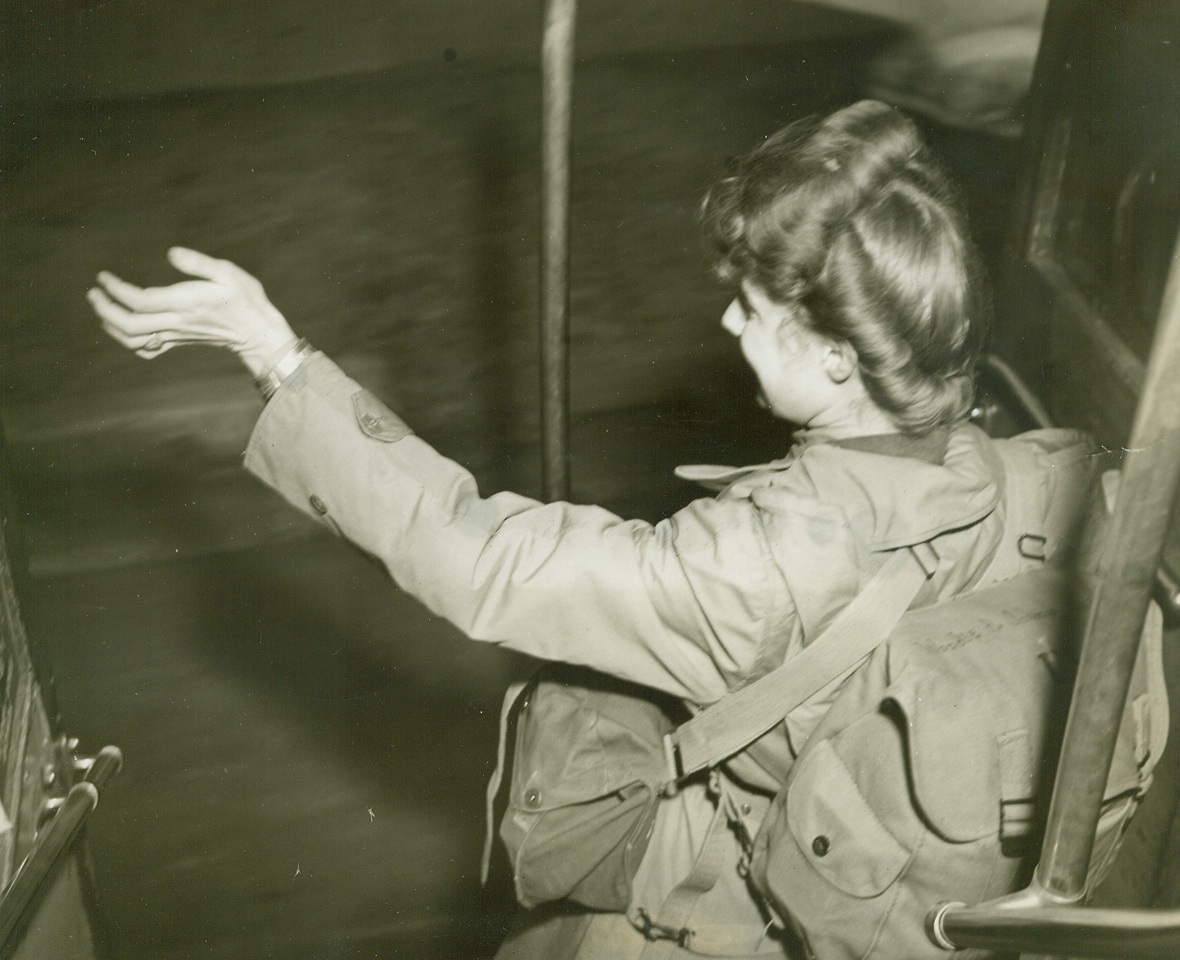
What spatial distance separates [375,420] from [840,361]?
16.7 inches

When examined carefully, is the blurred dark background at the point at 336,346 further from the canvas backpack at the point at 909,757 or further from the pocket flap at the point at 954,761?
the pocket flap at the point at 954,761

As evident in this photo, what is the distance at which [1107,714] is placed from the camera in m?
0.84

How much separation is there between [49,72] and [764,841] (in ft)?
5.69

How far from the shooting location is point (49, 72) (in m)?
1.91

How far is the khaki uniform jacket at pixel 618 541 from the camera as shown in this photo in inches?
36.8

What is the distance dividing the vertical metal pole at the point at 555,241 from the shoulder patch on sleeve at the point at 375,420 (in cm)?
15

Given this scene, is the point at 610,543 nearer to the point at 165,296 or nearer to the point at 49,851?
the point at 165,296

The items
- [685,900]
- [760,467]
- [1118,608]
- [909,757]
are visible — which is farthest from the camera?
[685,900]

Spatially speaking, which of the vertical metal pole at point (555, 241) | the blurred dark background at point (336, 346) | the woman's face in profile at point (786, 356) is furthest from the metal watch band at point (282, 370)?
the blurred dark background at point (336, 346)

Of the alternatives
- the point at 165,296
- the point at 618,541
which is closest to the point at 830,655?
the point at 618,541

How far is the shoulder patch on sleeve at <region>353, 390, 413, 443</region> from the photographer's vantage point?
0.96 metres

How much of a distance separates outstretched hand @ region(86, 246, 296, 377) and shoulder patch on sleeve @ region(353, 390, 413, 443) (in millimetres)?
84

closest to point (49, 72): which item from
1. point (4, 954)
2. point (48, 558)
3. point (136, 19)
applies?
point (136, 19)

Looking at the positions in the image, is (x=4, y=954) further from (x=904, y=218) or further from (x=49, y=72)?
(x=49, y=72)
